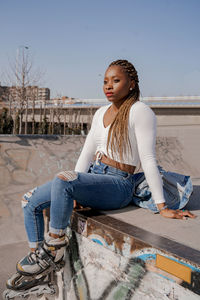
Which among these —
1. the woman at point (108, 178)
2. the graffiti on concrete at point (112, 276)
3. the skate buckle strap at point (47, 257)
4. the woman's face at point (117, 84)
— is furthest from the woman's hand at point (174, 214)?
the woman's face at point (117, 84)

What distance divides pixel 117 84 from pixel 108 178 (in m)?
0.81

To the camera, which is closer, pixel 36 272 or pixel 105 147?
pixel 36 272

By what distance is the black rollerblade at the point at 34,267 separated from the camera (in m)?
2.21

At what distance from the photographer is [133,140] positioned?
2.50 m

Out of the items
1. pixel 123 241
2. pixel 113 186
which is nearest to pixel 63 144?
pixel 113 186

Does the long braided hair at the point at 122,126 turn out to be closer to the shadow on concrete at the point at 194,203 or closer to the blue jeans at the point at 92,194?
the blue jeans at the point at 92,194

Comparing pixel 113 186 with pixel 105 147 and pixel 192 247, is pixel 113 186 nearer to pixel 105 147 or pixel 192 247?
pixel 105 147

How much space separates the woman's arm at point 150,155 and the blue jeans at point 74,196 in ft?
0.71

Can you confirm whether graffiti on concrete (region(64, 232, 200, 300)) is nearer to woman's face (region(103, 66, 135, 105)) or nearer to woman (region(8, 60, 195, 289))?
woman (region(8, 60, 195, 289))

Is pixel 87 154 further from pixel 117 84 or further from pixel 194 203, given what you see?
pixel 194 203

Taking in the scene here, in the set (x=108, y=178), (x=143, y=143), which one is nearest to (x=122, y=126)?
(x=143, y=143)

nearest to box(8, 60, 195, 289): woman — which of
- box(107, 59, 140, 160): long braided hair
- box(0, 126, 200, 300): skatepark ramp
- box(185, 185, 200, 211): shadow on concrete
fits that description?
box(107, 59, 140, 160): long braided hair

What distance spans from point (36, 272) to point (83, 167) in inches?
38.2

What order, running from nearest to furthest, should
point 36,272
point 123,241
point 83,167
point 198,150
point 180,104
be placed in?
point 123,241 < point 36,272 < point 83,167 < point 198,150 < point 180,104
